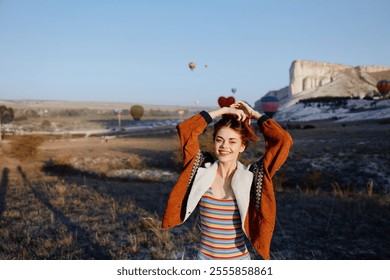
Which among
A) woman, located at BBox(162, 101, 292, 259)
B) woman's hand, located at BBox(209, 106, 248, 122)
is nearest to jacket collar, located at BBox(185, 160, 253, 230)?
woman, located at BBox(162, 101, 292, 259)

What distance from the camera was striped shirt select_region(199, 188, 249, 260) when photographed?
2283 mm

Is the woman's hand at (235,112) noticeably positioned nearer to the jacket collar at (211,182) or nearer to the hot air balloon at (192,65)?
the jacket collar at (211,182)

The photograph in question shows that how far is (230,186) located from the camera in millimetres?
2344

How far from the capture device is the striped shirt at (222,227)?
228cm

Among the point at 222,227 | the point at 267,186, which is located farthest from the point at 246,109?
the point at 222,227

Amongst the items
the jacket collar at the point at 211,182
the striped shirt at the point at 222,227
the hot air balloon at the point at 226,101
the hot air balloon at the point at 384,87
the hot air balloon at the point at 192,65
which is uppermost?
the hot air balloon at the point at 192,65

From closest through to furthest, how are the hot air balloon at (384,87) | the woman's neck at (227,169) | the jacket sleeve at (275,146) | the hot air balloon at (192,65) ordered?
the jacket sleeve at (275,146) → the woman's neck at (227,169) → the hot air balloon at (192,65) → the hot air balloon at (384,87)

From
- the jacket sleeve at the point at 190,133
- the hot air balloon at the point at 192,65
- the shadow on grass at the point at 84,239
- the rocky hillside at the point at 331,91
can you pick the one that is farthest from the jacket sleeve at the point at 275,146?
the rocky hillside at the point at 331,91

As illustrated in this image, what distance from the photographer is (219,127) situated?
2367 millimetres

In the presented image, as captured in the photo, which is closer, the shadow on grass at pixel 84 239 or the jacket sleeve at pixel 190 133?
the jacket sleeve at pixel 190 133

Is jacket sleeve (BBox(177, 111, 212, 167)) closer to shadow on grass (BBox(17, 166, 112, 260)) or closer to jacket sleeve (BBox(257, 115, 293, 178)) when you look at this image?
jacket sleeve (BBox(257, 115, 293, 178))

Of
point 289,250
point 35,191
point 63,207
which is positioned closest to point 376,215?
point 289,250

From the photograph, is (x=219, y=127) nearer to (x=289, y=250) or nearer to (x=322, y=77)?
(x=289, y=250)
